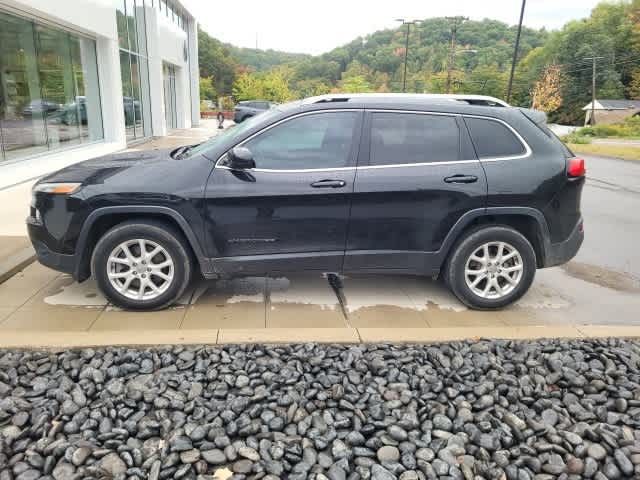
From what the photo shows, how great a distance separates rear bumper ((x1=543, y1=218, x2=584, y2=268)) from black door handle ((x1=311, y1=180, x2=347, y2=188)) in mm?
1925

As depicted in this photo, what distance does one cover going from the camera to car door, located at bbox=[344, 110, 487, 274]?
4262mm

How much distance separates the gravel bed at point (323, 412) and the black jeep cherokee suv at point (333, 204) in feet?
2.93

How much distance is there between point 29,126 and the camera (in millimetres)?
11297

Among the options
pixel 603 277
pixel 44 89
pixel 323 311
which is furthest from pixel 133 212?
pixel 44 89

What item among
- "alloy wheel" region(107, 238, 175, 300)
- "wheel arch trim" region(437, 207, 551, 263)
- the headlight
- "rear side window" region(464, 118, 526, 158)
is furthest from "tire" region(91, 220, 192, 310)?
"rear side window" region(464, 118, 526, 158)

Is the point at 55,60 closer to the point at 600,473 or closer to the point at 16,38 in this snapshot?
the point at 16,38

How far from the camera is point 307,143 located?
4301 millimetres

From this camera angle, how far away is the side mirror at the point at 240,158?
4.06 meters

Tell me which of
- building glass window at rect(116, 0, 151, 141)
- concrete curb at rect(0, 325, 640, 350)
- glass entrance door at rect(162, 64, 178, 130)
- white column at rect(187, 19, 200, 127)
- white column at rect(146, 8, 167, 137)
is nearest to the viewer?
concrete curb at rect(0, 325, 640, 350)

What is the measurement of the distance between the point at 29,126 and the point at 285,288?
9287mm

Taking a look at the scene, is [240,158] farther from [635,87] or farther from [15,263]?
[635,87]

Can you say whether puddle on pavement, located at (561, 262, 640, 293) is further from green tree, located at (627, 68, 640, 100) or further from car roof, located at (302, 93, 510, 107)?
green tree, located at (627, 68, 640, 100)

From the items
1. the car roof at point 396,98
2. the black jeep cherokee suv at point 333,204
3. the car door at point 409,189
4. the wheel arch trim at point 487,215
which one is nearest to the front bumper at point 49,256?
the black jeep cherokee suv at point 333,204

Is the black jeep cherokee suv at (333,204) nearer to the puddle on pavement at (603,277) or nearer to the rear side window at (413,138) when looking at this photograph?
the rear side window at (413,138)
